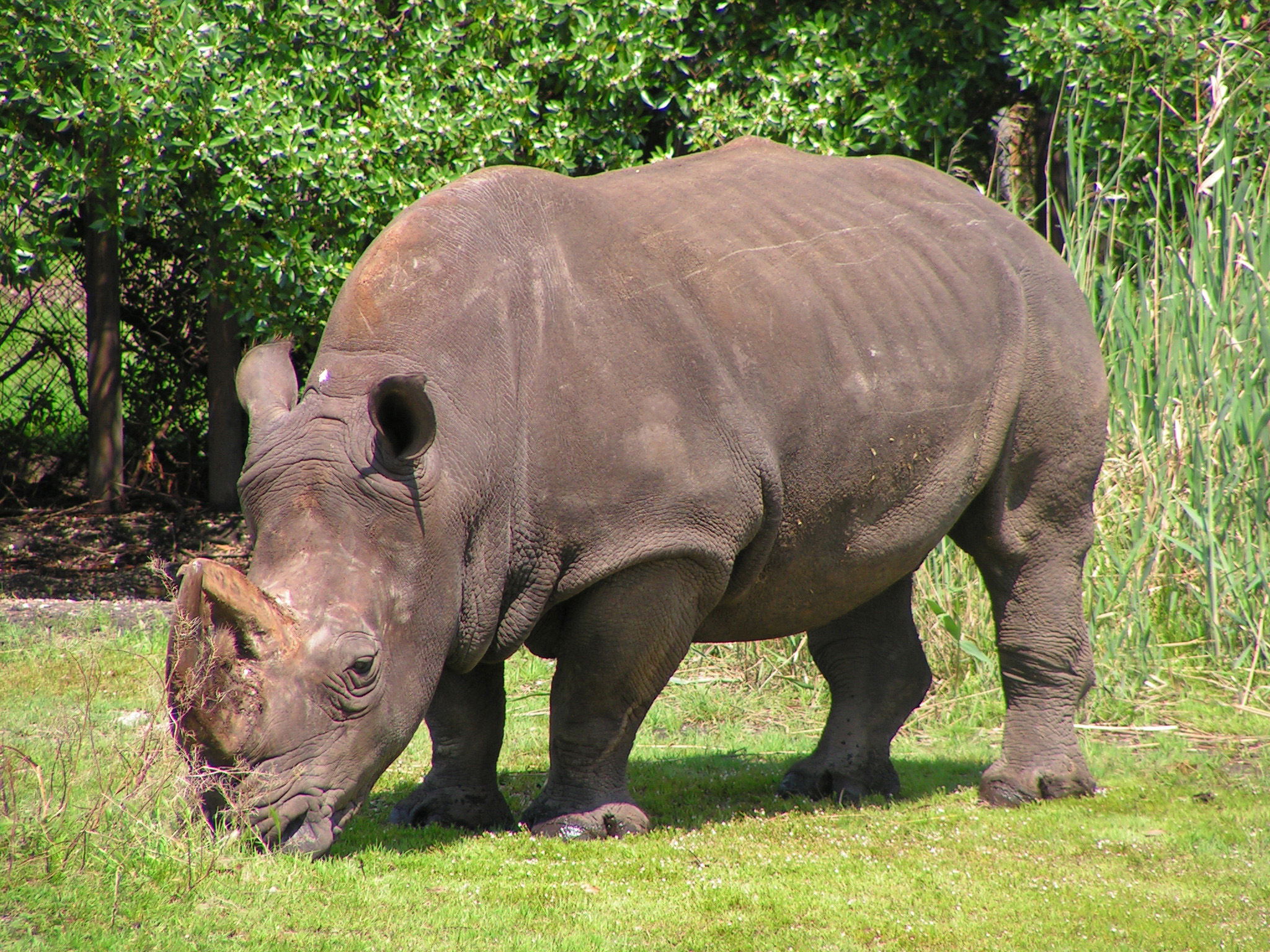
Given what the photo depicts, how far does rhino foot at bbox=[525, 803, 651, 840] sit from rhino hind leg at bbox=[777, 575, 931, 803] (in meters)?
1.05

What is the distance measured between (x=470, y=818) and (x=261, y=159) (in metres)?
4.38

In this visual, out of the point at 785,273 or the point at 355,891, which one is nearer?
the point at 355,891

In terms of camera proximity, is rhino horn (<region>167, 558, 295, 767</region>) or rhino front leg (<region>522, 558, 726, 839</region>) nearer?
rhino horn (<region>167, 558, 295, 767</region>)

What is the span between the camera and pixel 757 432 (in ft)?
15.6

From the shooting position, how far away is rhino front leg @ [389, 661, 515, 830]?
16.4 feet

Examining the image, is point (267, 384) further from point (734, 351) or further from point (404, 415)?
point (734, 351)

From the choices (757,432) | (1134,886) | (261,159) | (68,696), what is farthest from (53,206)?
(1134,886)

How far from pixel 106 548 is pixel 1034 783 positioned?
6.84m

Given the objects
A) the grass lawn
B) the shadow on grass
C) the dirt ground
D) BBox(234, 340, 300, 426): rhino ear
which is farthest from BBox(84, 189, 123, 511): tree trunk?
BBox(234, 340, 300, 426): rhino ear

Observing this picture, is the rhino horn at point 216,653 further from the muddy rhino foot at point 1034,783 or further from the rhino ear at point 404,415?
the muddy rhino foot at point 1034,783

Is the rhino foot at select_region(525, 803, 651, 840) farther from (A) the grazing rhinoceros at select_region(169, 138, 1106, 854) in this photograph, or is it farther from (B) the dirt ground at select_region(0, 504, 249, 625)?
(B) the dirt ground at select_region(0, 504, 249, 625)

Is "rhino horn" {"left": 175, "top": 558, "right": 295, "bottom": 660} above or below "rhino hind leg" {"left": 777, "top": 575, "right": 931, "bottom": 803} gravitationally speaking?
above

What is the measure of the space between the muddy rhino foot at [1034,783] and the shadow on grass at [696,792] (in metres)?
0.27

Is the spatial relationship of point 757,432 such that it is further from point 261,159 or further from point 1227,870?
point 261,159
